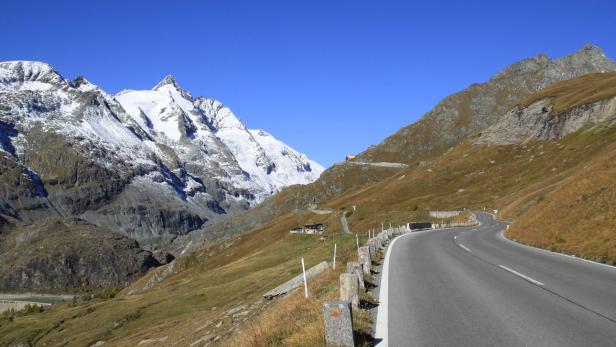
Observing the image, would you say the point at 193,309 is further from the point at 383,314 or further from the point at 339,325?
the point at 339,325

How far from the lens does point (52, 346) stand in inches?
2717

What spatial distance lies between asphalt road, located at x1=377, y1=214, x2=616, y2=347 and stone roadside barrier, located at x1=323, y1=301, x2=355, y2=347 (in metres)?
1.10

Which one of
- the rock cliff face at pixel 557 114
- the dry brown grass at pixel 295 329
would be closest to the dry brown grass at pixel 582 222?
the dry brown grass at pixel 295 329

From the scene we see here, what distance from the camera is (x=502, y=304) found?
12.7 m

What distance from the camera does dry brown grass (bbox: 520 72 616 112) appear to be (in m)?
134

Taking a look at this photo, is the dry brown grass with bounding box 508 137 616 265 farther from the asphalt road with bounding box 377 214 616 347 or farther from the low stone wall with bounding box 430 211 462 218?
the low stone wall with bounding box 430 211 462 218

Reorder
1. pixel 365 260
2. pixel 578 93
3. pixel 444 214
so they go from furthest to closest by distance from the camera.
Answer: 1. pixel 578 93
2. pixel 444 214
3. pixel 365 260

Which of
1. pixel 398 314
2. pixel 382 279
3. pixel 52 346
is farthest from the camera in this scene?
pixel 52 346

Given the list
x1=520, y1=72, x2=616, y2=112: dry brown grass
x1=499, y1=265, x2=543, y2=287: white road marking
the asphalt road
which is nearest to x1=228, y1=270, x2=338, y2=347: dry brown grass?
the asphalt road

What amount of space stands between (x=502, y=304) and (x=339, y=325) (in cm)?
581

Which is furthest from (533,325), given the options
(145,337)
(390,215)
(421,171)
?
(421,171)

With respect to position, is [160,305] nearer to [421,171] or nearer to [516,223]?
[516,223]

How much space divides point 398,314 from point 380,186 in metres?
151

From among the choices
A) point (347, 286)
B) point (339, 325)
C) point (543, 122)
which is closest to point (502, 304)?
point (347, 286)
